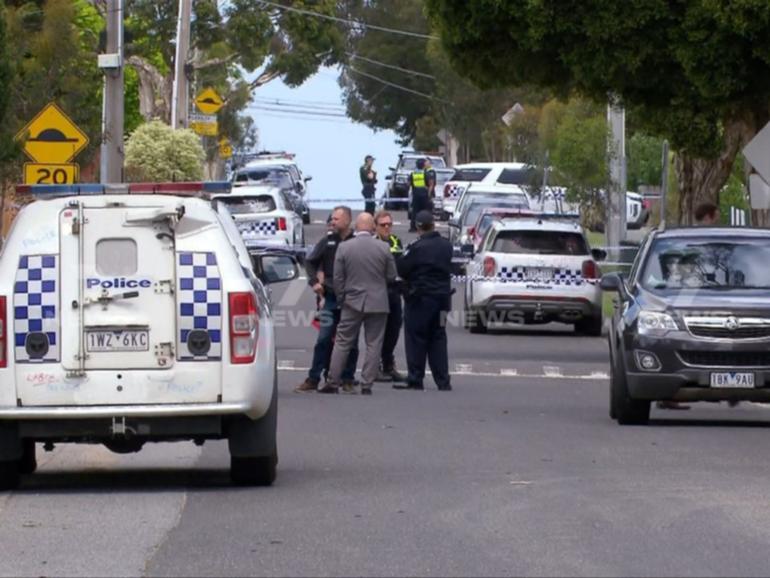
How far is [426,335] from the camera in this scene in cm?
2136

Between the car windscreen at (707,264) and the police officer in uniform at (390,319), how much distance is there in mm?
4200

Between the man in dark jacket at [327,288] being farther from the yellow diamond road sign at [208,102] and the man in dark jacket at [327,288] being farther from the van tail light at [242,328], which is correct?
the yellow diamond road sign at [208,102]

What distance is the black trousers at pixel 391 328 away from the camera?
2202 cm

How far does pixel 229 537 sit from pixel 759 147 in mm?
13422

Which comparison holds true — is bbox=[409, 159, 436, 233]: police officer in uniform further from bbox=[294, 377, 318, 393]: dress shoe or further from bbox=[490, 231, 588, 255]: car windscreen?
bbox=[294, 377, 318, 393]: dress shoe

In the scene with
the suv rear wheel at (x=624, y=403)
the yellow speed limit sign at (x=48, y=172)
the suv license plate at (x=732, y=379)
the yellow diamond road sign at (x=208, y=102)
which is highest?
the yellow diamond road sign at (x=208, y=102)

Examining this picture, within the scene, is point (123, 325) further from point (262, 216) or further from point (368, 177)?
point (368, 177)

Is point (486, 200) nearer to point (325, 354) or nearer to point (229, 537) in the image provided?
point (325, 354)

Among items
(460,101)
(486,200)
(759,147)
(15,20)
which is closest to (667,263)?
(759,147)

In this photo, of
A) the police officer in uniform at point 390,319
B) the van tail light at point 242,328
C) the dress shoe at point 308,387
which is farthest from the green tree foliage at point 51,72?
the van tail light at point 242,328

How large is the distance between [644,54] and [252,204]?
15.2 meters

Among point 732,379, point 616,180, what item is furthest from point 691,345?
point 616,180

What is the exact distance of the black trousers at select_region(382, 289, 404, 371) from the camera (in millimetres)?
22016

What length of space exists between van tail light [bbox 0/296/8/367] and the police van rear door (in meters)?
0.35
